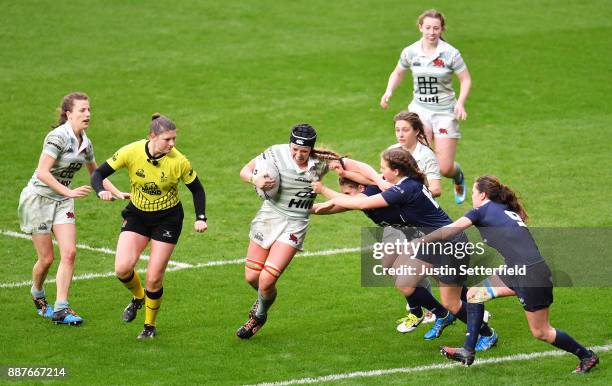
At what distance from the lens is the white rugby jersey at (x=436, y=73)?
1617 centimetres

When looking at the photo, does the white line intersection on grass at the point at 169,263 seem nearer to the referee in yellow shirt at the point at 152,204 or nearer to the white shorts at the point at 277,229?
the referee in yellow shirt at the point at 152,204

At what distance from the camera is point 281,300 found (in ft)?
44.9

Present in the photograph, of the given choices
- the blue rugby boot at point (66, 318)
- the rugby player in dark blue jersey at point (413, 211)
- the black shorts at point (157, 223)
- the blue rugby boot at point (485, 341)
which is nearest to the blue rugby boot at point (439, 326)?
the rugby player in dark blue jersey at point (413, 211)

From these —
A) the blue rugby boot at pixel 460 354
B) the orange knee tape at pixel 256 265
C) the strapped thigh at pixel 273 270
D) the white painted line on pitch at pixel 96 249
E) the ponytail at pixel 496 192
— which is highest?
the ponytail at pixel 496 192

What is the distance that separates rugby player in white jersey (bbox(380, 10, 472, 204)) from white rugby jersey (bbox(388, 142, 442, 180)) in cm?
246

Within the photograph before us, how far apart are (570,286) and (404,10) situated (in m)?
15.0

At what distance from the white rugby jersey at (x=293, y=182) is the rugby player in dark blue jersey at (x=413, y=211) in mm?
242

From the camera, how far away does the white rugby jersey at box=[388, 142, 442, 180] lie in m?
13.0

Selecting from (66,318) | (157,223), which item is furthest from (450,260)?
(66,318)

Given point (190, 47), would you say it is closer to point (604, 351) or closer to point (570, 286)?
point (570, 286)

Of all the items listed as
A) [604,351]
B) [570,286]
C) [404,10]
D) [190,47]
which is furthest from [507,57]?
[604,351]

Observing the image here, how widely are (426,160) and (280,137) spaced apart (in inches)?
313

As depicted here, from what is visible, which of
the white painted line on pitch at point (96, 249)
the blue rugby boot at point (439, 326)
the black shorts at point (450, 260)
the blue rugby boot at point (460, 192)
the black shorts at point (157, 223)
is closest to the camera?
the black shorts at point (450, 260)

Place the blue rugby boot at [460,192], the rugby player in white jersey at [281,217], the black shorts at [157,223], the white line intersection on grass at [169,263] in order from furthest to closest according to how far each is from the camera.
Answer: the blue rugby boot at [460,192], the white line intersection on grass at [169,263], the black shorts at [157,223], the rugby player in white jersey at [281,217]
